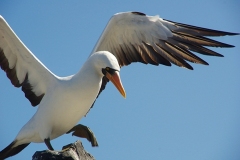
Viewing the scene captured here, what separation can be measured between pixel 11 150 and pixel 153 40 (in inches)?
149

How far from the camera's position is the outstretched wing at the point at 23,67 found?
1113 centimetres

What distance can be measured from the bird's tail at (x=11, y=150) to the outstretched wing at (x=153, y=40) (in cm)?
231

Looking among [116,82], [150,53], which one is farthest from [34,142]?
[150,53]

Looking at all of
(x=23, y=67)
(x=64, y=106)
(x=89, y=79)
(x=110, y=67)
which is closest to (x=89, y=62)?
(x=89, y=79)

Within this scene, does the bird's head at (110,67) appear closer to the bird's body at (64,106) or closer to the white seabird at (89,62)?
the white seabird at (89,62)

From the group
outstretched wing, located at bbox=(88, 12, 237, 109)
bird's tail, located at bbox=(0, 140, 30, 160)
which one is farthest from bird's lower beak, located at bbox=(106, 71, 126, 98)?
A: bird's tail, located at bbox=(0, 140, 30, 160)

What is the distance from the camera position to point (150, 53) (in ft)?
39.8

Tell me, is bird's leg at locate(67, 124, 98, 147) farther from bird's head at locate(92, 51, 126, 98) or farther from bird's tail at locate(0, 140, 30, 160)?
bird's head at locate(92, 51, 126, 98)

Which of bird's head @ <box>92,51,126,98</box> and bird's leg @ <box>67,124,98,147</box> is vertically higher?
bird's head @ <box>92,51,126,98</box>

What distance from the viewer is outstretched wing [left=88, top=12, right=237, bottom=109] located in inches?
455

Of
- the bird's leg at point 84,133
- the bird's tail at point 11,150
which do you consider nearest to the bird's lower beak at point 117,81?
the bird's leg at point 84,133

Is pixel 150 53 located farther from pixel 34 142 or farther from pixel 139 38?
pixel 34 142

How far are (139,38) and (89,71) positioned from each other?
7.61 feet

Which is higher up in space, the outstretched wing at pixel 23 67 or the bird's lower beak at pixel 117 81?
the outstretched wing at pixel 23 67
